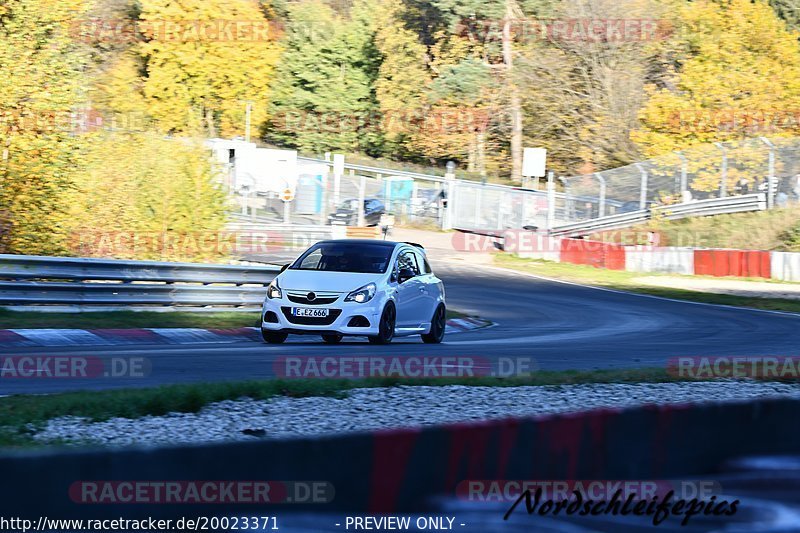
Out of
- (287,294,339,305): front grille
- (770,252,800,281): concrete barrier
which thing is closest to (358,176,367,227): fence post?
(770,252,800,281): concrete barrier

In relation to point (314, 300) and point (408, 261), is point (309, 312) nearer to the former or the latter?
point (314, 300)

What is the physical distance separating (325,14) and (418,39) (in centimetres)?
683

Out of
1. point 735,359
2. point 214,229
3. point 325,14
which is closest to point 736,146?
point 214,229

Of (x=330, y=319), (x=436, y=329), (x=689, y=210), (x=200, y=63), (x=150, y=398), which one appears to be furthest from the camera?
(x=200, y=63)

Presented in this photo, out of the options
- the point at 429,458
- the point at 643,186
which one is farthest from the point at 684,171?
the point at 429,458

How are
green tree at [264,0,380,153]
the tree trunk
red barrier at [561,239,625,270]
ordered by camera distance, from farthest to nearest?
1. green tree at [264,0,380,153]
2. the tree trunk
3. red barrier at [561,239,625,270]

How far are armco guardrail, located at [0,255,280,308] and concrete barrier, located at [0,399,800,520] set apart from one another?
40.2 feet

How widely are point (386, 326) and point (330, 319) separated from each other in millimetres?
919

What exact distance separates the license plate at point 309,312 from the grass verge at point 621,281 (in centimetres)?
1524

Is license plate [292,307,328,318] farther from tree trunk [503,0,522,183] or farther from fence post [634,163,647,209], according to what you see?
tree trunk [503,0,522,183]

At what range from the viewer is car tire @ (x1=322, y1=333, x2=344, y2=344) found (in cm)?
1508

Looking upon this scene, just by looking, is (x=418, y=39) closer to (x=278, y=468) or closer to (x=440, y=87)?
(x=440, y=87)

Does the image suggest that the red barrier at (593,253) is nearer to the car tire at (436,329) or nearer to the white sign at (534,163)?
the white sign at (534,163)

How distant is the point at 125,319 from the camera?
55.2 ft
